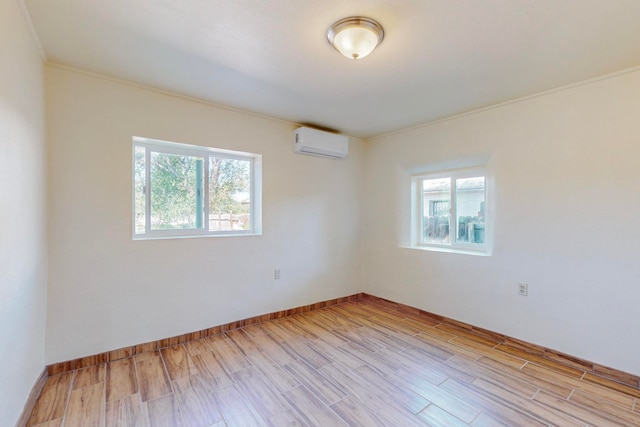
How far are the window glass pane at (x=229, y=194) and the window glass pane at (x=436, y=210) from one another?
7.35 ft

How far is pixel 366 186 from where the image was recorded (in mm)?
4141

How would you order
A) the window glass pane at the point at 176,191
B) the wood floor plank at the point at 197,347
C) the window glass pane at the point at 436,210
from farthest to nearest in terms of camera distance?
the window glass pane at the point at 436,210
the window glass pane at the point at 176,191
the wood floor plank at the point at 197,347

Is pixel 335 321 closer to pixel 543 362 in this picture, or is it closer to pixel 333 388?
pixel 333 388

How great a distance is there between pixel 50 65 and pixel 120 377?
236cm

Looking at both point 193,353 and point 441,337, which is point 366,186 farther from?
point 193,353

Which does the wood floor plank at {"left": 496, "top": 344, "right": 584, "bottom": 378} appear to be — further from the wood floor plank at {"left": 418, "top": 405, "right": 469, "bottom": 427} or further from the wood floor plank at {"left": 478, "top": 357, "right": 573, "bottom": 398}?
the wood floor plank at {"left": 418, "top": 405, "right": 469, "bottom": 427}

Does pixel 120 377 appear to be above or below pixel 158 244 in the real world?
below

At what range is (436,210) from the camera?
3.53 m

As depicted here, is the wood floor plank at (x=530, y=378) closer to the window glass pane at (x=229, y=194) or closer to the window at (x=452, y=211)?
the window at (x=452, y=211)

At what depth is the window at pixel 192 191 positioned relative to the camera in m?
2.55

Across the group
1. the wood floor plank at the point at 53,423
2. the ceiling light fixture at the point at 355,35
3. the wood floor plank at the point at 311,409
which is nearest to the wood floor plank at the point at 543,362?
the wood floor plank at the point at 311,409

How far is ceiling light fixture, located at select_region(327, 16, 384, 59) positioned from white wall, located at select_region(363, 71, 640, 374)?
1.80m

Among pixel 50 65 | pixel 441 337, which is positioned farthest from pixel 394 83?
pixel 50 65

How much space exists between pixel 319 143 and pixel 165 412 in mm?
2834
